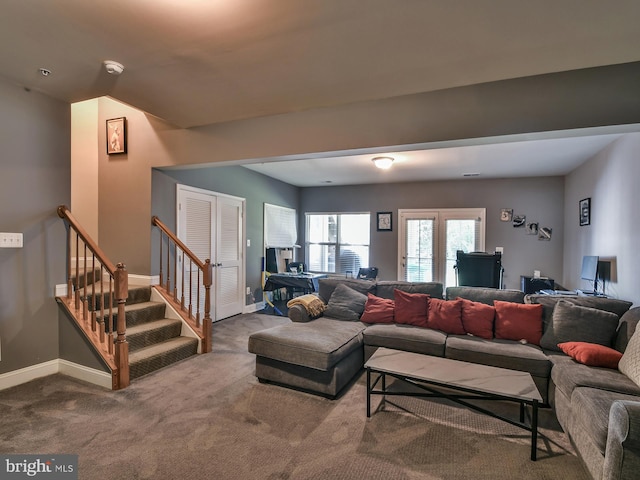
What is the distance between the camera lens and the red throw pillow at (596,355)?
2.30m

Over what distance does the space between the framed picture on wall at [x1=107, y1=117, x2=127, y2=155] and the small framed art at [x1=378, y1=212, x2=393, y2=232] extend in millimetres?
4808

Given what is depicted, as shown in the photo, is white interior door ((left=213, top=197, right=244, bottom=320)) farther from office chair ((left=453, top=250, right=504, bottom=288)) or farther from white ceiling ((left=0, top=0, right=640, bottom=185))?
office chair ((left=453, top=250, right=504, bottom=288))

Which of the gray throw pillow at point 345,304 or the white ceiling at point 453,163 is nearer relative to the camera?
the gray throw pillow at point 345,304

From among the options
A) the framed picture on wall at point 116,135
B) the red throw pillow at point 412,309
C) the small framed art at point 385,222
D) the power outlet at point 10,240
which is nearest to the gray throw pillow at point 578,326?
the red throw pillow at point 412,309

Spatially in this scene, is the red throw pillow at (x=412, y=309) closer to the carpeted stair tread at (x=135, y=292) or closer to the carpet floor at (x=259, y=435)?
the carpet floor at (x=259, y=435)

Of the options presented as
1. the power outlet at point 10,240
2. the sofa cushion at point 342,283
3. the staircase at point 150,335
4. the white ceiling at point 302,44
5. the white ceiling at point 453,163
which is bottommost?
the staircase at point 150,335

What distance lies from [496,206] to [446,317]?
388 cm

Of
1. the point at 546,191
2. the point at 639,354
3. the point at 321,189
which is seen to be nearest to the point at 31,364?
the point at 639,354

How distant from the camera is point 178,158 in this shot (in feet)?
12.5

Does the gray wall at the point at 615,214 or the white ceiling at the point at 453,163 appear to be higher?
the white ceiling at the point at 453,163

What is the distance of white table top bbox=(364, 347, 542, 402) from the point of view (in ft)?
6.66

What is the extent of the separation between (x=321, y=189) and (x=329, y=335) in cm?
491

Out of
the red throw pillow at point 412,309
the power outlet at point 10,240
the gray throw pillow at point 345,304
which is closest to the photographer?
the power outlet at point 10,240

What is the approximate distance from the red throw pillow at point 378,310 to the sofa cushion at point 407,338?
0.17 m
